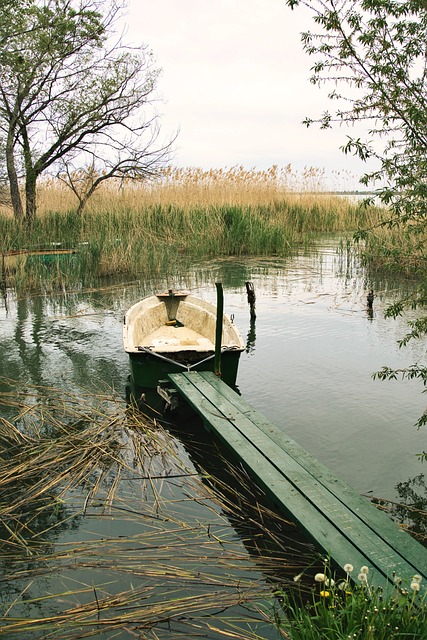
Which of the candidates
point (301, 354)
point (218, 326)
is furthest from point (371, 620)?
point (301, 354)

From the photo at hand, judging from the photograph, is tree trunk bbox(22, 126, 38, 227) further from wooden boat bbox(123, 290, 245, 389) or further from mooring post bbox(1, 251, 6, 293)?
wooden boat bbox(123, 290, 245, 389)

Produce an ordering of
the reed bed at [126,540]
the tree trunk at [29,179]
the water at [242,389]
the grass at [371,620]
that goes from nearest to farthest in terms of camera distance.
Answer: the grass at [371,620]
the reed bed at [126,540]
the water at [242,389]
the tree trunk at [29,179]

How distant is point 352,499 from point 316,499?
8.2 inches

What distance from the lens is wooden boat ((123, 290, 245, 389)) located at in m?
5.76

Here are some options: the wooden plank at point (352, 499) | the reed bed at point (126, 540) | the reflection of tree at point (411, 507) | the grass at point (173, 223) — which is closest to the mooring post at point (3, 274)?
the grass at point (173, 223)

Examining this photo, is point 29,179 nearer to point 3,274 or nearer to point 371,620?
point 3,274

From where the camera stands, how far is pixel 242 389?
6281mm

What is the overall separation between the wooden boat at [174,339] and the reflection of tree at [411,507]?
1.96 metres

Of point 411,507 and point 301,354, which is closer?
point 411,507

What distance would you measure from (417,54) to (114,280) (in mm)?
9014

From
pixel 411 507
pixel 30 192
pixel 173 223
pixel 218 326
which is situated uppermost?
pixel 30 192

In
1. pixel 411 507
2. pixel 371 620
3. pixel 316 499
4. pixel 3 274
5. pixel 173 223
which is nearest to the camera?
pixel 371 620

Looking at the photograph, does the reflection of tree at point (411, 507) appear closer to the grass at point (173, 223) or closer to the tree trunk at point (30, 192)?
the grass at point (173, 223)

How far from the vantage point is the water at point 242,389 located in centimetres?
321
